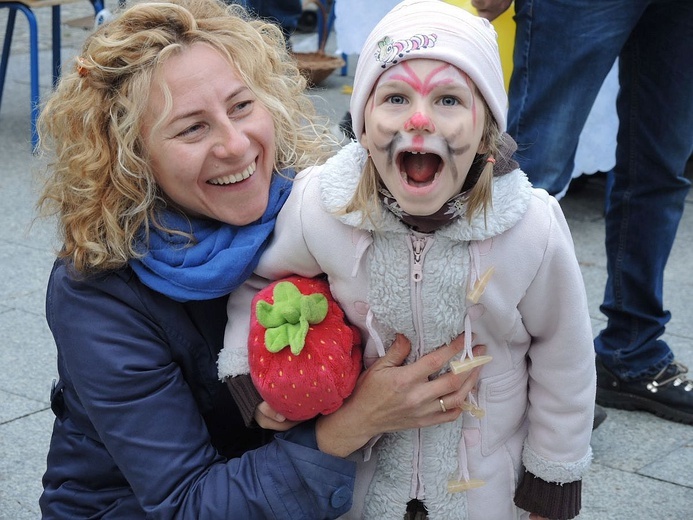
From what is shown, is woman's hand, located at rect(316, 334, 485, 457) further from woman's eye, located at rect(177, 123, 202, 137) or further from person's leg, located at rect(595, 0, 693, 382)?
person's leg, located at rect(595, 0, 693, 382)

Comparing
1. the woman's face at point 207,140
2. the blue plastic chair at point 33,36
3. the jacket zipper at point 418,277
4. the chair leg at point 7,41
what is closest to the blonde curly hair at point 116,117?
the woman's face at point 207,140

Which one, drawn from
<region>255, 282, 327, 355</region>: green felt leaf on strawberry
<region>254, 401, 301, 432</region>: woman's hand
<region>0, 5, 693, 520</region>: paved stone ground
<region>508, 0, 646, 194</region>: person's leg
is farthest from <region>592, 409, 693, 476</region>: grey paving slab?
<region>255, 282, 327, 355</region>: green felt leaf on strawberry

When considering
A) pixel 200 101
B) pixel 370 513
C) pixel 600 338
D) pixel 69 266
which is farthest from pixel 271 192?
pixel 600 338

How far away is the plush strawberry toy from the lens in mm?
1858

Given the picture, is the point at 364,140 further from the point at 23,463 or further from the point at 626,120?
the point at 23,463

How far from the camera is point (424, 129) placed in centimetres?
165

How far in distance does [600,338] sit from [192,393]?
5.39 ft

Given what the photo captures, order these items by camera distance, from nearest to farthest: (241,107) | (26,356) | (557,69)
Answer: (241,107)
(557,69)
(26,356)

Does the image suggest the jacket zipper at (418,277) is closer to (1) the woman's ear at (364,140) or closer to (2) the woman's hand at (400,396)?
(2) the woman's hand at (400,396)

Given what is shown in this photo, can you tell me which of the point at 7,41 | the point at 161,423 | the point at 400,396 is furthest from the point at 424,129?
the point at 7,41

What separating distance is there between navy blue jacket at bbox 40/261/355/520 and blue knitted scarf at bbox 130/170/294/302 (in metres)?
0.07

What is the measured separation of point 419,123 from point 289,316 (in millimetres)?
443

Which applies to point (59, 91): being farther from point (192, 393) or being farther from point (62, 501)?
point (62, 501)

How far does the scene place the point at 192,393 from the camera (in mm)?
2129
